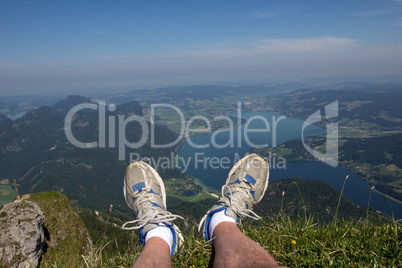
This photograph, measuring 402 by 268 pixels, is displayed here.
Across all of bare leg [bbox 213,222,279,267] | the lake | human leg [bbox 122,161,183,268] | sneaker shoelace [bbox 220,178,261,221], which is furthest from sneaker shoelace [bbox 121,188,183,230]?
the lake

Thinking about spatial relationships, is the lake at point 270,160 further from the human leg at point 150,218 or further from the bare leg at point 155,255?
the bare leg at point 155,255

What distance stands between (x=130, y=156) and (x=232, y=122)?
77.8m

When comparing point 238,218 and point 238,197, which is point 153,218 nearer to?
point 238,218

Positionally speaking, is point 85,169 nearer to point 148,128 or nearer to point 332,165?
point 148,128

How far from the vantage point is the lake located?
70.6m

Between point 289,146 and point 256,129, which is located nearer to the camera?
point 289,146

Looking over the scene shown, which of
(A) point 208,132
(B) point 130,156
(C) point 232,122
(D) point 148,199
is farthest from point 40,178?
(D) point 148,199

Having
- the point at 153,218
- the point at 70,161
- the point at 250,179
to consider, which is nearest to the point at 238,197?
the point at 250,179

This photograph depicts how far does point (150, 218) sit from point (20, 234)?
2472mm

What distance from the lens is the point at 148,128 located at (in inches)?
6757

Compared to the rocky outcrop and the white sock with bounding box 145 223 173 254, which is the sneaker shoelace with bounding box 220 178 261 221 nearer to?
the white sock with bounding box 145 223 173 254

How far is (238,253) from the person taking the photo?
1934mm

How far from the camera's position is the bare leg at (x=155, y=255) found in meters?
2.00

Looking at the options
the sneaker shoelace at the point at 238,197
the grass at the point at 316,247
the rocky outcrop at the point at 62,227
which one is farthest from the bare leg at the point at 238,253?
the rocky outcrop at the point at 62,227
